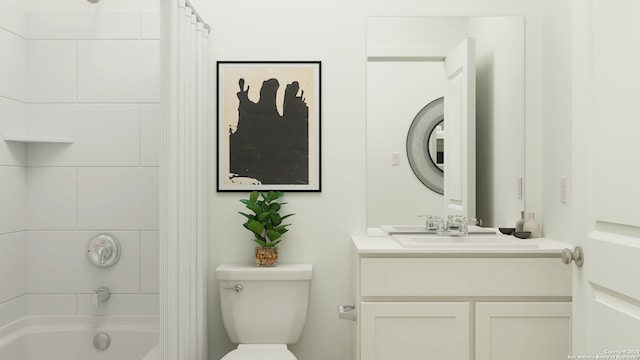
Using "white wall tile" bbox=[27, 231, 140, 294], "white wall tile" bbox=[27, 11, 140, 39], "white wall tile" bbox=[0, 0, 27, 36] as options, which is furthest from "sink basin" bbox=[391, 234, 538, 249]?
"white wall tile" bbox=[0, 0, 27, 36]

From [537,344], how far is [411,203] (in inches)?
32.9

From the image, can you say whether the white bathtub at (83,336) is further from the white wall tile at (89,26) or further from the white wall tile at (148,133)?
the white wall tile at (89,26)

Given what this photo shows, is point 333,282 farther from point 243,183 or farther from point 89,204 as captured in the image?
point 89,204

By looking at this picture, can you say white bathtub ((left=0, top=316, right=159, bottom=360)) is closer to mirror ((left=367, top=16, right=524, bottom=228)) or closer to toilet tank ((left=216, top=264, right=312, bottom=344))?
toilet tank ((left=216, top=264, right=312, bottom=344))

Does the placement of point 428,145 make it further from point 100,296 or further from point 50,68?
point 50,68

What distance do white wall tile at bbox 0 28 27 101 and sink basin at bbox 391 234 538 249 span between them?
74.8 inches

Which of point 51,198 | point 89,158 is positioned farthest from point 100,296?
point 89,158

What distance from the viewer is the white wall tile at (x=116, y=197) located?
105 inches

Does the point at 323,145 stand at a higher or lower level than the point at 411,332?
higher

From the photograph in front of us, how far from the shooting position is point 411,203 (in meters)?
2.66

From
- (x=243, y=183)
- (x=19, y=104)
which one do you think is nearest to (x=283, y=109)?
(x=243, y=183)

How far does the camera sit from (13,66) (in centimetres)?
253

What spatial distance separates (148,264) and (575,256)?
1.90 meters

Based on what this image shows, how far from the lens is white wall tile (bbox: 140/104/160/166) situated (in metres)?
2.66
